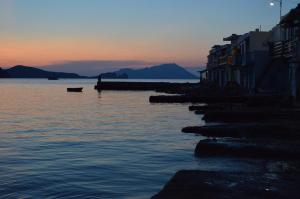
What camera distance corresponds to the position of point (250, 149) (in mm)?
17594

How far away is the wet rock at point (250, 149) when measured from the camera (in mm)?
16844

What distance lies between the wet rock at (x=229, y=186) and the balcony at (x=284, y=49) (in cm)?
2797

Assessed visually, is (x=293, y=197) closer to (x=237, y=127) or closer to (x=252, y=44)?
(x=237, y=127)

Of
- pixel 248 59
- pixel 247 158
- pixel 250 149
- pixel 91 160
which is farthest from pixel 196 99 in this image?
pixel 247 158

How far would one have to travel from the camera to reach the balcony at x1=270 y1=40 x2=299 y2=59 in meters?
39.1

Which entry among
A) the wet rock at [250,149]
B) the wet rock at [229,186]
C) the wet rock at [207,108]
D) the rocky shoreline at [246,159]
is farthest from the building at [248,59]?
the wet rock at [229,186]

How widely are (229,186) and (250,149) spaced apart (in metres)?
6.82

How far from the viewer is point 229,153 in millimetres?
17797

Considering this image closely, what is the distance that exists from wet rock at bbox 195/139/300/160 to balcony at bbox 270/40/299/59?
2194 centimetres

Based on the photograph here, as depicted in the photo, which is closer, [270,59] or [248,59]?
[270,59]

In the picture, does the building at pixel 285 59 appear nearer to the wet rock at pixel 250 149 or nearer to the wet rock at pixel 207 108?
the wet rock at pixel 207 108

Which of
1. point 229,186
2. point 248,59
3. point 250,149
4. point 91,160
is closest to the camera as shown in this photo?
point 229,186

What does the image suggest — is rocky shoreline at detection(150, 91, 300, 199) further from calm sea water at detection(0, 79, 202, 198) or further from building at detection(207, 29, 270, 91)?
building at detection(207, 29, 270, 91)

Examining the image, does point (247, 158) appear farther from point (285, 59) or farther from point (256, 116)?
point (285, 59)
